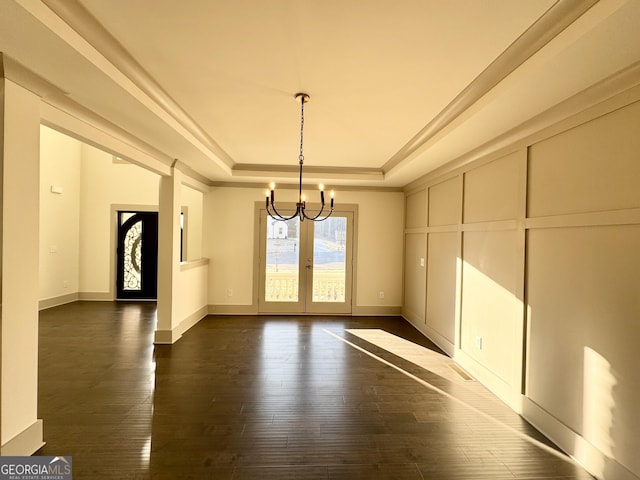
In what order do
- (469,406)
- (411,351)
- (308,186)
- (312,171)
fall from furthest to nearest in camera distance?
(308,186) < (312,171) < (411,351) < (469,406)

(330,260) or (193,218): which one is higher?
(193,218)

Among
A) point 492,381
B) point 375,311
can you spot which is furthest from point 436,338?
point 375,311

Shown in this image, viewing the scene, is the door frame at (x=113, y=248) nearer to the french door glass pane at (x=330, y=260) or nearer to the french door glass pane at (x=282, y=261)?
the french door glass pane at (x=282, y=261)

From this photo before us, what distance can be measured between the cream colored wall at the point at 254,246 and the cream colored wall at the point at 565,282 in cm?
241

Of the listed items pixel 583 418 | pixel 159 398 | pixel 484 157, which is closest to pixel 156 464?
pixel 159 398

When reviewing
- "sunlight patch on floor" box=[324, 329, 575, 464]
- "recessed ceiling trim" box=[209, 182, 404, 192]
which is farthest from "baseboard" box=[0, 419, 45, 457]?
"recessed ceiling trim" box=[209, 182, 404, 192]

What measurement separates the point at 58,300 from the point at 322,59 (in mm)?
7340

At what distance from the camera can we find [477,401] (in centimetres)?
312

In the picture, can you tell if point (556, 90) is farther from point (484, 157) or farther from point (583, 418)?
point (583, 418)

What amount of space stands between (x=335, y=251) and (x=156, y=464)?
15.1 feet

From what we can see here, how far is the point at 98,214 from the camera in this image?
7.25m

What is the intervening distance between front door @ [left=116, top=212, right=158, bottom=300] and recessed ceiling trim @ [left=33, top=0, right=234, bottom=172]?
15.8ft

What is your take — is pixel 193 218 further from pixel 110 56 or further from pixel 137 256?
pixel 110 56

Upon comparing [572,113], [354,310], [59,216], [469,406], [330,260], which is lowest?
[469,406]
